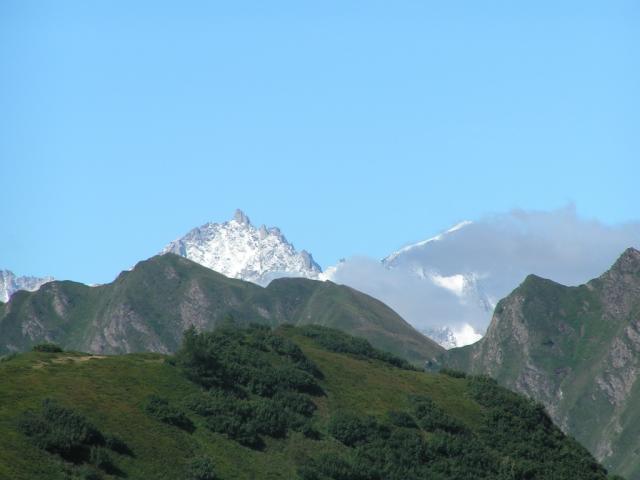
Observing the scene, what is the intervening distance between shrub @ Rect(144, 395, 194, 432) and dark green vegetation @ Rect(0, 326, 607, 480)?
0.52 feet

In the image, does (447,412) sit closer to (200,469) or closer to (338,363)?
(338,363)

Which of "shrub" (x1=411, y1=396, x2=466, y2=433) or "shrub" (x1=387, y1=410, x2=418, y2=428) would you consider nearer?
"shrub" (x1=387, y1=410, x2=418, y2=428)

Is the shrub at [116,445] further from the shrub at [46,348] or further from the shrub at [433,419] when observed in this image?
the shrub at [433,419]

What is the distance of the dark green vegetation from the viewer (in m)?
128

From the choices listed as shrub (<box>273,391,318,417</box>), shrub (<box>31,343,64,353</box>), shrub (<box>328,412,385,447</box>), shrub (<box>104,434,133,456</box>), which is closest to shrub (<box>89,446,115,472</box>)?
shrub (<box>104,434,133,456</box>)

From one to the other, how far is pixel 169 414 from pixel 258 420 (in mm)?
12977

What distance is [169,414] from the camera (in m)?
143

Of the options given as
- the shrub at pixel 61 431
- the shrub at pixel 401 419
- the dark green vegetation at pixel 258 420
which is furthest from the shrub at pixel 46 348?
the shrub at pixel 401 419

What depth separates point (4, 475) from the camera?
110375 mm

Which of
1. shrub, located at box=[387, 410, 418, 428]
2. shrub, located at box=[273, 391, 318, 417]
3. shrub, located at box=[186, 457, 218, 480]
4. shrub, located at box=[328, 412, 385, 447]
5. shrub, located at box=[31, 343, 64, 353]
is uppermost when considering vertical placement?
shrub, located at box=[31, 343, 64, 353]

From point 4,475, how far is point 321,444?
50061mm

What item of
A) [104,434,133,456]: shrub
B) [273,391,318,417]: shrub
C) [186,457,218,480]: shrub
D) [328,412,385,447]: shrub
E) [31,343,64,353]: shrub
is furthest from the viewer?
[31,343,64,353]: shrub

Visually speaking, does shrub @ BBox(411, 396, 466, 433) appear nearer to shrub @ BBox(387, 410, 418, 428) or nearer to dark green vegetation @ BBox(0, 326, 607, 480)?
dark green vegetation @ BBox(0, 326, 607, 480)

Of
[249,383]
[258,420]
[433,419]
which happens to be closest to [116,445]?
[258,420]
